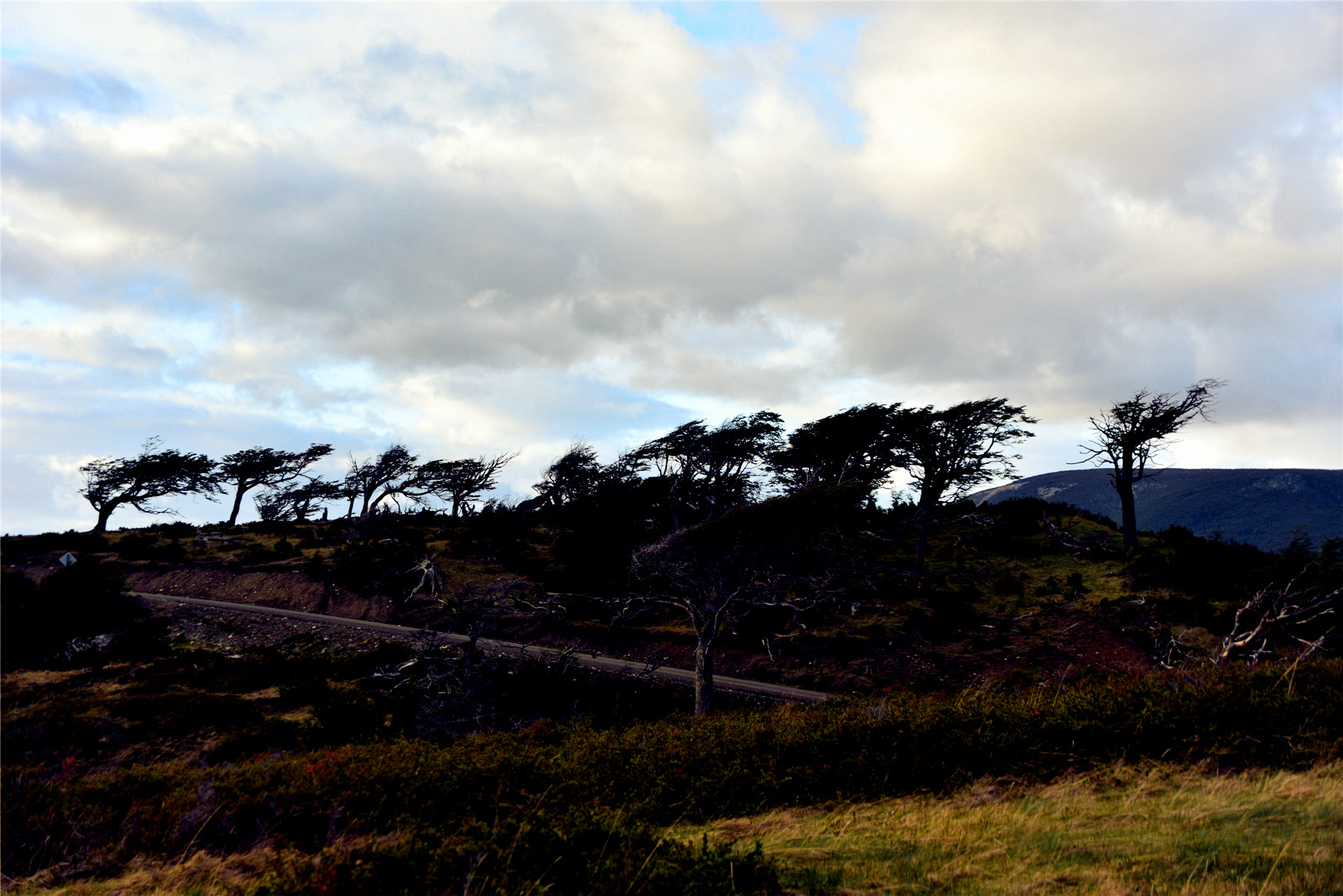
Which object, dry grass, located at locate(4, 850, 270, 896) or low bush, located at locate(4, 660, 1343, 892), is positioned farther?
low bush, located at locate(4, 660, 1343, 892)

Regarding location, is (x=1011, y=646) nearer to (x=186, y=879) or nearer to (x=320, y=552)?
(x=186, y=879)

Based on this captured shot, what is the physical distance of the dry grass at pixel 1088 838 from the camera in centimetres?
677

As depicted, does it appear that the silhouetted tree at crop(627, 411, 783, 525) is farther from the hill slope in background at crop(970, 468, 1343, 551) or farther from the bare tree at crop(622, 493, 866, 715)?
the hill slope in background at crop(970, 468, 1343, 551)

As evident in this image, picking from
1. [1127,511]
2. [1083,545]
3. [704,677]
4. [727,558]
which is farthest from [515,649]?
[1127,511]

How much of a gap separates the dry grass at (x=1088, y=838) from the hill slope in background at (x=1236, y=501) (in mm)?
102844

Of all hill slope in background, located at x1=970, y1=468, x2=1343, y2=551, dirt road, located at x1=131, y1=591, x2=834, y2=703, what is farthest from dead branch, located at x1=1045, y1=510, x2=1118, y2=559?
hill slope in background, located at x1=970, y1=468, x2=1343, y2=551

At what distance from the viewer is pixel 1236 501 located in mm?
118500

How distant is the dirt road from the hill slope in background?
87.5 m

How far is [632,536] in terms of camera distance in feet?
160

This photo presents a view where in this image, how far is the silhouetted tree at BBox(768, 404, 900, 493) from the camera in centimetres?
5031

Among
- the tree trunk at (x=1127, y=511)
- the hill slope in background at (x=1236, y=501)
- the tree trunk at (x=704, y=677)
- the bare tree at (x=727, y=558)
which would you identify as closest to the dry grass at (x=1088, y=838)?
the tree trunk at (x=704, y=677)

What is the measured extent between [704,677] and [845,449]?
30565 millimetres

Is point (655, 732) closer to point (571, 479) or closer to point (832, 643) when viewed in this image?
point (832, 643)

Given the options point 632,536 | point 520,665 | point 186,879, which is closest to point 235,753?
point 520,665
